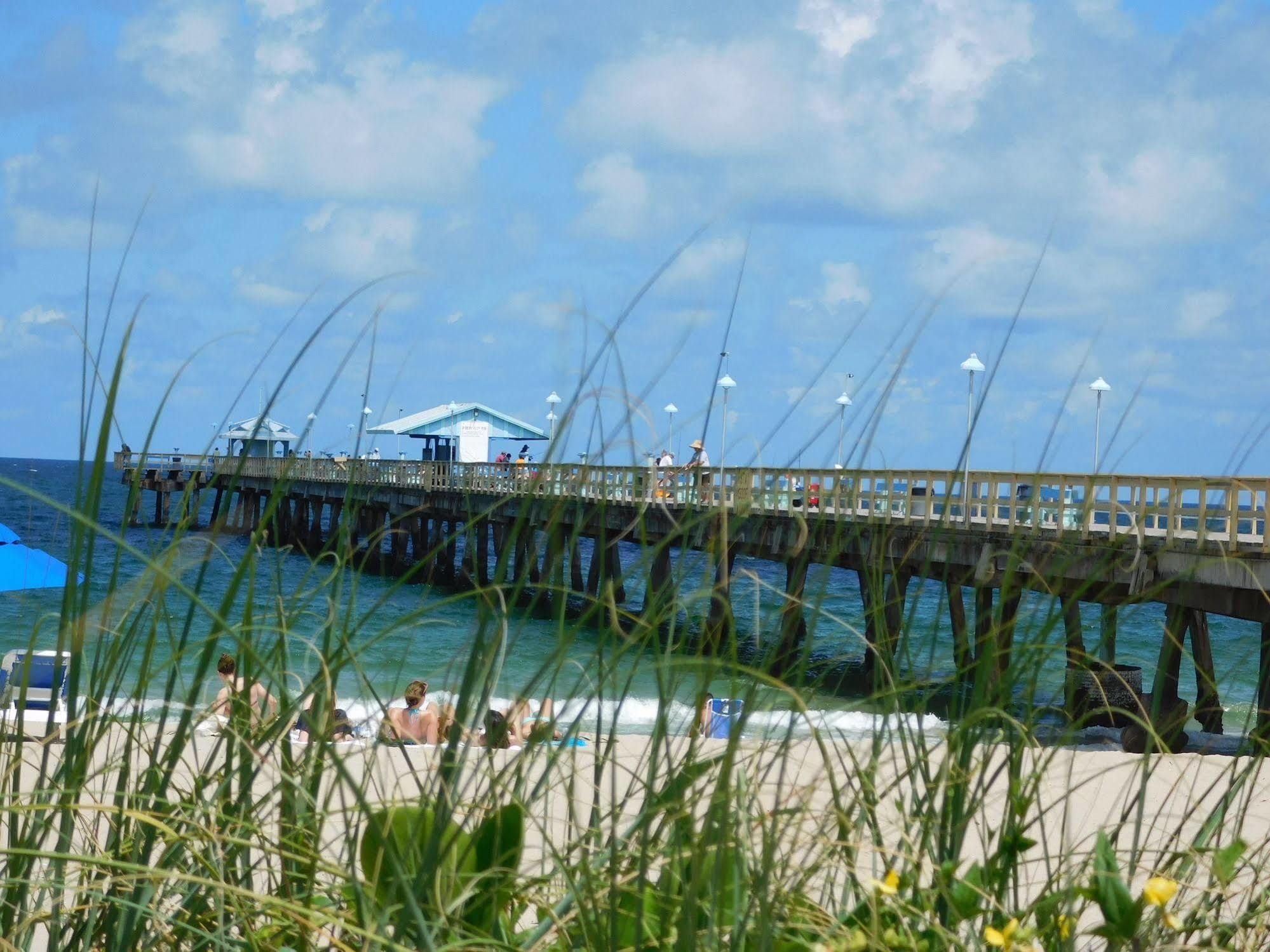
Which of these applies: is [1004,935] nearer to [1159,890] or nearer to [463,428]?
[1159,890]

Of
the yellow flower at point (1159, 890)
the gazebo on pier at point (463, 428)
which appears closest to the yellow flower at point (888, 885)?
the yellow flower at point (1159, 890)

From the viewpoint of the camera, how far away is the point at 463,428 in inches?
1758

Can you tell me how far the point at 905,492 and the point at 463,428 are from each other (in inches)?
1294

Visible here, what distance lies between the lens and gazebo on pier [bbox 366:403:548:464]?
44.7 m

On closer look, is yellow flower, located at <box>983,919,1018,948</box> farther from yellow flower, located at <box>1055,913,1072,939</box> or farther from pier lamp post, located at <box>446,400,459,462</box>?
pier lamp post, located at <box>446,400,459,462</box>

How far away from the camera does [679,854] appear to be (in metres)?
1.35

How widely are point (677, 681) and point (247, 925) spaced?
0.52 meters

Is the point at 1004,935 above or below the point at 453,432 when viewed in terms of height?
below

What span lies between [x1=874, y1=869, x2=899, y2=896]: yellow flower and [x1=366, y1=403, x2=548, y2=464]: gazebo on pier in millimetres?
41567

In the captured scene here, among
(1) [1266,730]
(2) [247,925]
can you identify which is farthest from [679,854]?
(1) [1266,730]

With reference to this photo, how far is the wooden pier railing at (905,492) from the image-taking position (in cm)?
181

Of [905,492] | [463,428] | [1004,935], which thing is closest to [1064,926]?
[1004,935]

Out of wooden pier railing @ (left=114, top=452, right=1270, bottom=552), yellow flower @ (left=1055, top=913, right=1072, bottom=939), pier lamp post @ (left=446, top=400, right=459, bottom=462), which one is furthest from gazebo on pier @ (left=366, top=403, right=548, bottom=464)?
yellow flower @ (left=1055, top=913, right=1072, bottom=939)

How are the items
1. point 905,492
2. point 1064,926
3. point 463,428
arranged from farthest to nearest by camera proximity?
point 463,428 < point 905,492 < point 1064,926
